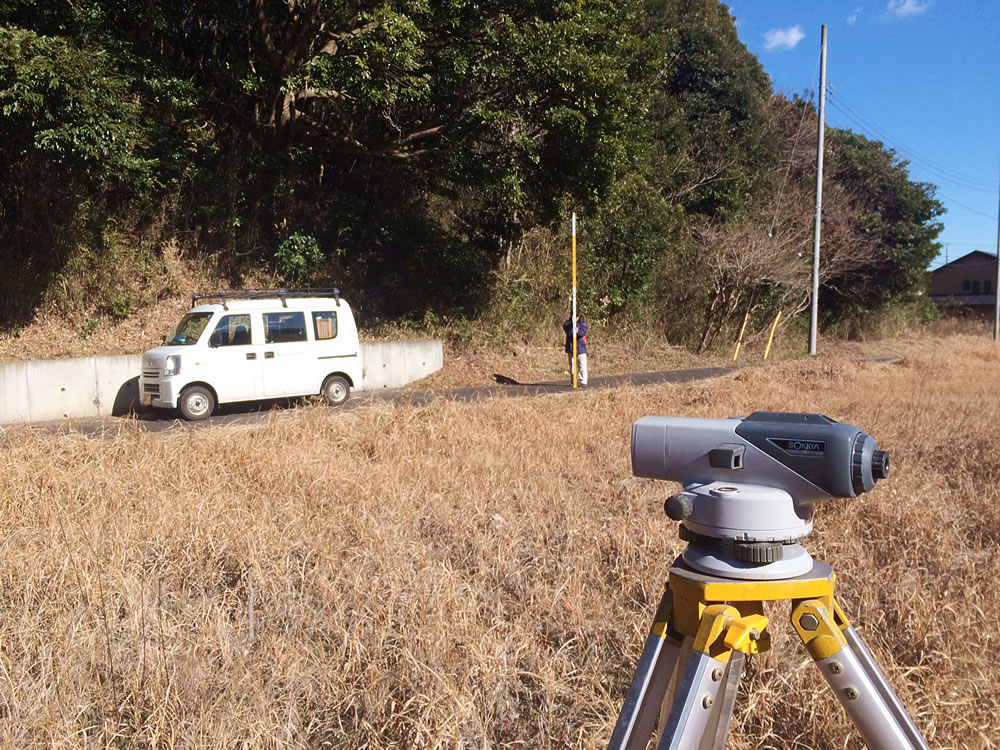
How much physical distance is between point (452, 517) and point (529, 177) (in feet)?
41.6

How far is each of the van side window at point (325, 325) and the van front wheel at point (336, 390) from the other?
67cm

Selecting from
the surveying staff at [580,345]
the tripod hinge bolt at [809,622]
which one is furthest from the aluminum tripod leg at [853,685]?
the surveying staff at [580,345]

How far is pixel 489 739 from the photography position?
98.0 inches

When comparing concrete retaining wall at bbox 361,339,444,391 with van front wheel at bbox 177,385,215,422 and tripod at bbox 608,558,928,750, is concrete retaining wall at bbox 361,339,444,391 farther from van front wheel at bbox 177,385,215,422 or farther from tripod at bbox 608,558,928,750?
tripod at bbox 608,558,928,750

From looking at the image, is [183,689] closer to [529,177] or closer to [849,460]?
[849,460]

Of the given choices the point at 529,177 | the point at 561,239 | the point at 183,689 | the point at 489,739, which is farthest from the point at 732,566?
the point at 561,239

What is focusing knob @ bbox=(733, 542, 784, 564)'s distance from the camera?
1.48 meters

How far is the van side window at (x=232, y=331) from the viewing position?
1105 cm

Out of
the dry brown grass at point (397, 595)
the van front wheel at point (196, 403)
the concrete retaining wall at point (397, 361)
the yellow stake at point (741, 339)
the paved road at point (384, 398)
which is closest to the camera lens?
the dry brown grass at point (397, 595)

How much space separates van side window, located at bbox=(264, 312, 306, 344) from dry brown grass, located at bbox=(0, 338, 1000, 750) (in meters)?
5.01

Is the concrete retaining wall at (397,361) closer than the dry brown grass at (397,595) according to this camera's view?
No

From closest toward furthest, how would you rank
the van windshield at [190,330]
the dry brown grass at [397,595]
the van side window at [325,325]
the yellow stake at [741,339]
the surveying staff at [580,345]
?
the dry brown grass at [397,595] < the van windshield at [190,330] < the van side window at [325,325] < the surveying staff at [580,345] < the yellow stake at [741,339]

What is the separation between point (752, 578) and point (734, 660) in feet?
0.62

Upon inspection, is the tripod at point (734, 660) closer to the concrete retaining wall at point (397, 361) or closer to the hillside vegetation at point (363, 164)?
the hillside vegetation at point (363, 164)
